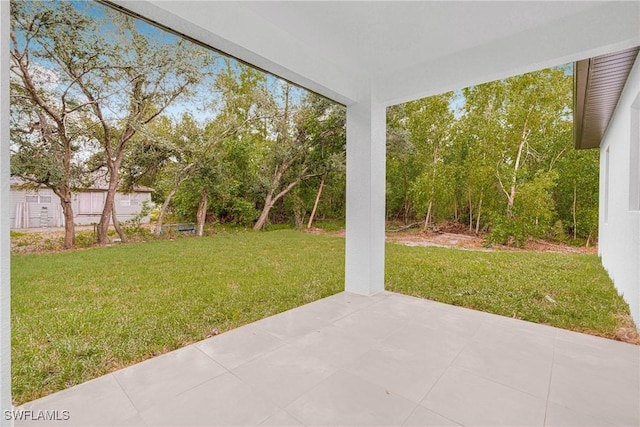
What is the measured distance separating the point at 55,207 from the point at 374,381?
14.4 feet

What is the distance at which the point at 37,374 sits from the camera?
186 cm

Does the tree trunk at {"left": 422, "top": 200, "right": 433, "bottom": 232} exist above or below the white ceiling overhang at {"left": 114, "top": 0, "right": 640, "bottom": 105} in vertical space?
below

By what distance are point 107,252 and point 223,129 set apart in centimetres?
294

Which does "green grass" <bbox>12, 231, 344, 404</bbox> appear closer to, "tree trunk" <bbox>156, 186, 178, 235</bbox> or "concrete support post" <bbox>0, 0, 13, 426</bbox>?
"tree trunk" <bbox>156, 186, 178, 235</bbox>

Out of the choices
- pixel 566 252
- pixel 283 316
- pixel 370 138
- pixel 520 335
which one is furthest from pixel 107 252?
pixel 566 252

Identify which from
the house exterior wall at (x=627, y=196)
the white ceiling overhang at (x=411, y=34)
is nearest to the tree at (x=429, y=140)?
the house exterior wall at (x=627, y=196)

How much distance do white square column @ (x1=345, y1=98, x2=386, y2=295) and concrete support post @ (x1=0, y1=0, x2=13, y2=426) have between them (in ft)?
9.14

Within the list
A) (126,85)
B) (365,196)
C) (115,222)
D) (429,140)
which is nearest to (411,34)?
(365,196)

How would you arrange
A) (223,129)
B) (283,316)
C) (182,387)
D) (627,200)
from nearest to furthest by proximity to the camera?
1. (182,387)
2. (283,316)
3. (627,200)
4. (223,129)

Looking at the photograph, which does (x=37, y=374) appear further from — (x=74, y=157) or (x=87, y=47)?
(x=87, y=47)

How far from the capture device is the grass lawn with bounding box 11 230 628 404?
224 centimetres

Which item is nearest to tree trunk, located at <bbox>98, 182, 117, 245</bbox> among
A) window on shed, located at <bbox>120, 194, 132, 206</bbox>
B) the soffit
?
window on shed, located at <bbox>120, 194, 132, 206</bbox>

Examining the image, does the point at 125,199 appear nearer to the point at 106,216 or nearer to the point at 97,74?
the point at 106,216

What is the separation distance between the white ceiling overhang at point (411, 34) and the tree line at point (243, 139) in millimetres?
2087
